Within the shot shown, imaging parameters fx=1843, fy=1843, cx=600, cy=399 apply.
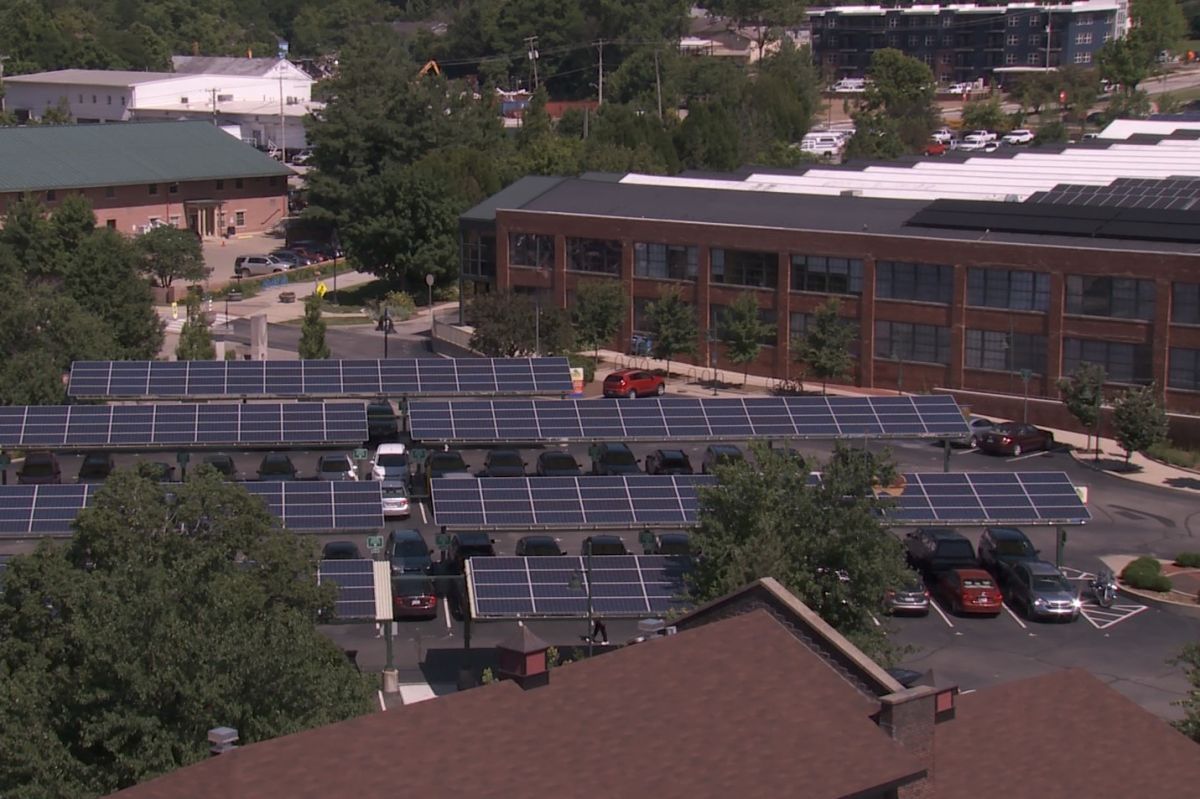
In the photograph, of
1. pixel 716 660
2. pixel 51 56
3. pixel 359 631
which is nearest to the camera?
pixel 716 660

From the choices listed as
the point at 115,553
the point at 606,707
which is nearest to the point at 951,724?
the point at 606,707

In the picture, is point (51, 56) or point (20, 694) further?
point (51, 56)

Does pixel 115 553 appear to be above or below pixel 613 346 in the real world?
above

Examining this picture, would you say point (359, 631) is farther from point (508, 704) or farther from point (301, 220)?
point (301, 220)

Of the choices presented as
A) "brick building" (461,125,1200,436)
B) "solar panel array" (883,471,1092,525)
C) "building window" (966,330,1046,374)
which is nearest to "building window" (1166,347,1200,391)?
"brick building" (461,125,1200,436)

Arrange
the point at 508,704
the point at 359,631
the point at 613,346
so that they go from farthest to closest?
1. the point at 613,346
2. the point at 359,631
3. the point at 508,704

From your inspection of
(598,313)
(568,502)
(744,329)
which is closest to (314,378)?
(568,502)
